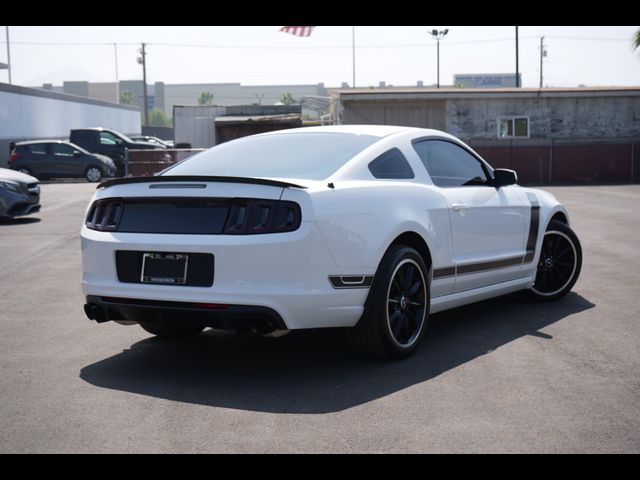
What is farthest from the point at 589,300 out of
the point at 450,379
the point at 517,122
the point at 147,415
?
the point at 517,122

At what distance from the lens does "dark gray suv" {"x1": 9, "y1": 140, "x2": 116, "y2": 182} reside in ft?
103

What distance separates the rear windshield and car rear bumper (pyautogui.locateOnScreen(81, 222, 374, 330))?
23.7 inches

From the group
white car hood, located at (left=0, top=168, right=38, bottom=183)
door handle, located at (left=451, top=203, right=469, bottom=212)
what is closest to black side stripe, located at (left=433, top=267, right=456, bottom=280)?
door handle, located at (left=451, top=203, right=469, bottom=212)

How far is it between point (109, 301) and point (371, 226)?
1.64 m

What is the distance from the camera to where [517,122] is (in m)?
32.6

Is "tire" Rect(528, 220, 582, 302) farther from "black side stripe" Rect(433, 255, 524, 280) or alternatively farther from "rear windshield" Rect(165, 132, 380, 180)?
"rear windshield" Rect(165, 132, 380, 180)

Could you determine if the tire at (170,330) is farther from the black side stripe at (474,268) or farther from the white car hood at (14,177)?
the white car hood at (14,177)

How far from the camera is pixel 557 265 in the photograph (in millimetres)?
8125

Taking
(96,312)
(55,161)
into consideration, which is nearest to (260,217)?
(96,312)

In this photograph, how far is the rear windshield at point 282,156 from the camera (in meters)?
5.77

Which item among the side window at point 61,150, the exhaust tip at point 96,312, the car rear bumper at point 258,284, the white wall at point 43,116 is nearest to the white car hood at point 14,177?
the exhaust tip at point 96,312

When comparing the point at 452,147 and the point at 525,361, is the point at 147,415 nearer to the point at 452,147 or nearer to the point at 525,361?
the point at 525,361

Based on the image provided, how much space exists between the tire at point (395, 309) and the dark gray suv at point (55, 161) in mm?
27137
